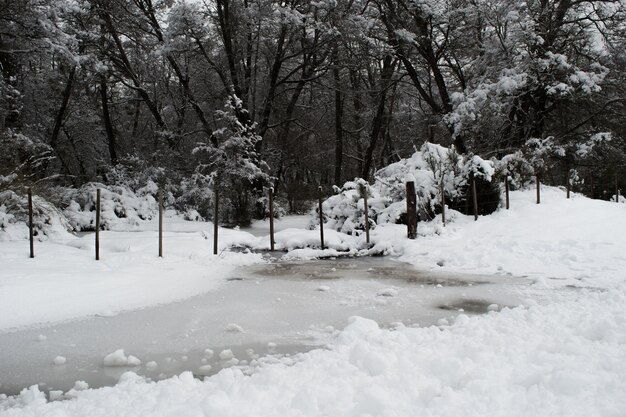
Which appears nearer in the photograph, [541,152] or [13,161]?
[13,161]

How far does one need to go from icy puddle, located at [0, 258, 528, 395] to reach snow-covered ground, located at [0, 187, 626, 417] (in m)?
0.33

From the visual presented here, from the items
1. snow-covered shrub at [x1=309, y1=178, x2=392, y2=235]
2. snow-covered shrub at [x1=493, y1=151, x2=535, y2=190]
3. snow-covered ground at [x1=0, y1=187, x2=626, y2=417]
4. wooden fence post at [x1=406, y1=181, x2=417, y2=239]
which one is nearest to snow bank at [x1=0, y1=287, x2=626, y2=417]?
snow-covered ground at [x1=0, y1=187, x2=626, y2=417]

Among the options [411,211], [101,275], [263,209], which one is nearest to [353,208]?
[411,211]

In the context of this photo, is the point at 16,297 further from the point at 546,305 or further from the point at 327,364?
the point at 546,305

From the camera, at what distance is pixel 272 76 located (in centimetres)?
2073

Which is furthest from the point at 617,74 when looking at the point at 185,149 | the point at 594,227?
the point at 185,149

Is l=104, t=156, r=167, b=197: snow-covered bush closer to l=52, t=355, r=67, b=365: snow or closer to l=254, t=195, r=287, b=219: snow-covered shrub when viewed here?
l=254, t=195, r=287, b=219: snow-covered shrub

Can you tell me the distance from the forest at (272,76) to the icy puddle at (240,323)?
8075mm

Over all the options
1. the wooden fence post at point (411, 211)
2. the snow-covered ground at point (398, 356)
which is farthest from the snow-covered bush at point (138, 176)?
the wooden fence post at point (411, 211)

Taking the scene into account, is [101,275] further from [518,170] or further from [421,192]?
[518,170]

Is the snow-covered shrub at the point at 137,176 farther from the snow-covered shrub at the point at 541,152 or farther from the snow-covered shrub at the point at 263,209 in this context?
the snow-covered shrub at the point at 541,152

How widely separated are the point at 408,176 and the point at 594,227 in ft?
15.1

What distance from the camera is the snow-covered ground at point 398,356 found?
3.24m

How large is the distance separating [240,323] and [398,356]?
84.4 inches
